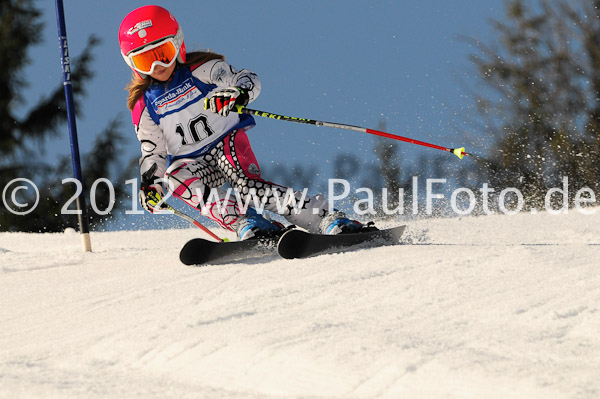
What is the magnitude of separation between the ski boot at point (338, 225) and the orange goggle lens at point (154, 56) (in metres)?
1.25

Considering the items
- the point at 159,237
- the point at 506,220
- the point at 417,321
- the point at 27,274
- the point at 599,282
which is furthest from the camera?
the point at 159,237

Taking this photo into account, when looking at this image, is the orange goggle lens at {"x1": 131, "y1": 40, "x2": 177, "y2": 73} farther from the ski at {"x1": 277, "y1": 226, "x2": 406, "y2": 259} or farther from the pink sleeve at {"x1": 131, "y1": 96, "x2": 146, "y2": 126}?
the ski at {"x1": 277, "y1": 226, "x2": 406, "y2": 259}

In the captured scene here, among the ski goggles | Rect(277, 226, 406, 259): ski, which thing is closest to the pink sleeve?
the ski goggles

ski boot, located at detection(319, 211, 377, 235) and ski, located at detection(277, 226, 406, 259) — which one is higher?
ski boot, located at detection(319, 211, 377, 235)

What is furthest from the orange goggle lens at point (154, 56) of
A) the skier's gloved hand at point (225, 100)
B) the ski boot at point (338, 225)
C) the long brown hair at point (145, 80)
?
the ski boot at point (338, 225)

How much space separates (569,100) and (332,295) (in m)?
8.38

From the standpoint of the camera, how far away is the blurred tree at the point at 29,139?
12523 mm

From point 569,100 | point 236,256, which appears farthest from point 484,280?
point 569,100

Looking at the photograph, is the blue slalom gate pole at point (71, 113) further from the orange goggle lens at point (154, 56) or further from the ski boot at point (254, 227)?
the ski boot at point (254, 227)

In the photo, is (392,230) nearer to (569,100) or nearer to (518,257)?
(518,257)

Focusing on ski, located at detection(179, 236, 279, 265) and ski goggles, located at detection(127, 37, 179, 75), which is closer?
ski, located at detection(179, 236, 279, 265)

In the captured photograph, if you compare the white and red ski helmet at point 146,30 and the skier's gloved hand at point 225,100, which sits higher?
the white and red ski helmet at point 146,30

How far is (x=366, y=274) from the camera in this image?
3.06 meters

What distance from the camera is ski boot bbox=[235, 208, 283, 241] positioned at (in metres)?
3.73
